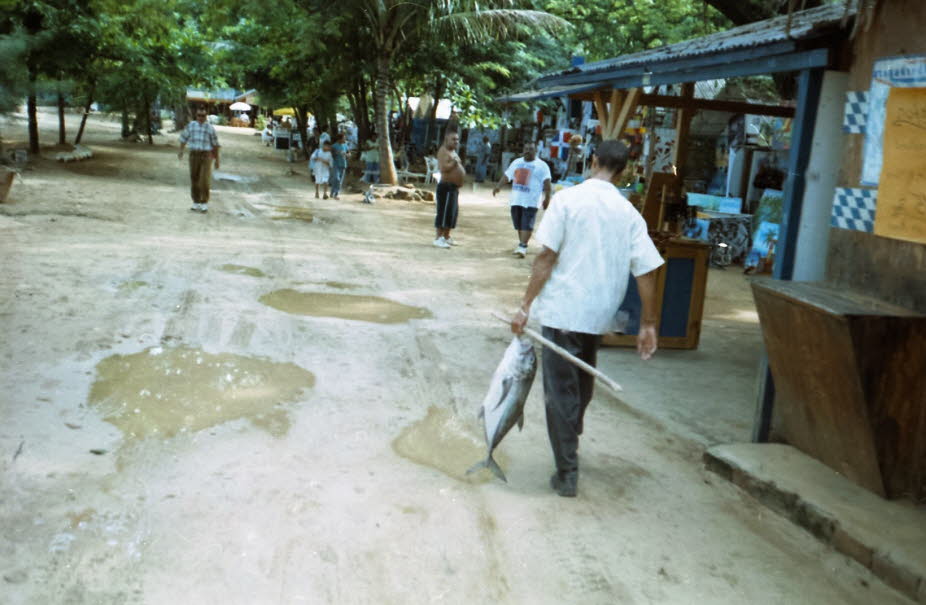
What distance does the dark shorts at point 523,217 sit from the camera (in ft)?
42.1

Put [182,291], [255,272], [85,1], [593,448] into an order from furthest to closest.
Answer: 1. [85,1]
2. [255,272]
3. [182,291]
4. [593,448]

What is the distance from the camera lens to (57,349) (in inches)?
246

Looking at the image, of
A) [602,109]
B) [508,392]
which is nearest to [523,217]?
[602,109]

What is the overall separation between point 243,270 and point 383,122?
42.1 feet

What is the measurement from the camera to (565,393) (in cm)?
445

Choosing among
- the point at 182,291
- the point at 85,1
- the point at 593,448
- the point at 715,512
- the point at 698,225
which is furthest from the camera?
the point at 85,1

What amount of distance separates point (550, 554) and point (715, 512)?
1.21 meters

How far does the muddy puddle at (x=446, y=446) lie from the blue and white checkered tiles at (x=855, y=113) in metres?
2.86

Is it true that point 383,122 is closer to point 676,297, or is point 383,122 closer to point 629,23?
point 629,23

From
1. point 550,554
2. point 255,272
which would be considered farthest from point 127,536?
point 255,272

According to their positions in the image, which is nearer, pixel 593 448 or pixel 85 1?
pixel 593 448

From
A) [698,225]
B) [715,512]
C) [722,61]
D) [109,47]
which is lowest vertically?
[715,512]

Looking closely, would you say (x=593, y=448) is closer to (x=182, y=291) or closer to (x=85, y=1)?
(x=182, y=291)

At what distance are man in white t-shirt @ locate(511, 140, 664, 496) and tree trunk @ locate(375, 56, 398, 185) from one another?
1810 centimetres
